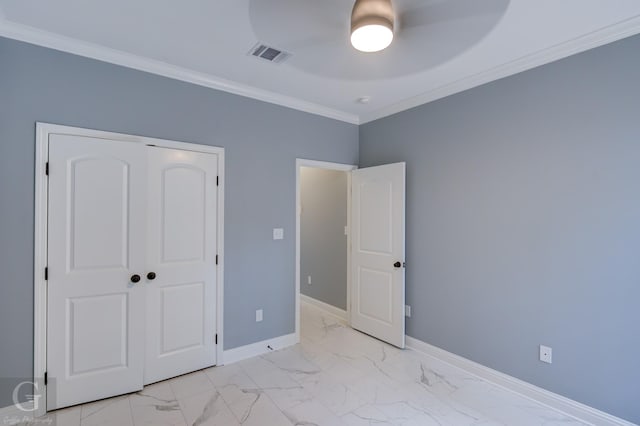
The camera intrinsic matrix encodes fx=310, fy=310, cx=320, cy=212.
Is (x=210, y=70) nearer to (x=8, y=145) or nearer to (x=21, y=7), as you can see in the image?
(x=21, y=7)

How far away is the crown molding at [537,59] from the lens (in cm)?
208

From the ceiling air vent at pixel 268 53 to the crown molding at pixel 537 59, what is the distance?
1.59 meters

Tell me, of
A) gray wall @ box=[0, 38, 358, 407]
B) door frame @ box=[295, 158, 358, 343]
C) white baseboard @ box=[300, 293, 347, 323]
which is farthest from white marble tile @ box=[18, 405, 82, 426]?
white baseboard @ box=[300, 293, 347, 323]

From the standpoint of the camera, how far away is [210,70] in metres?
2.82

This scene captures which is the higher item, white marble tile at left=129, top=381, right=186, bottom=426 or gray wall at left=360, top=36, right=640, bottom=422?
gray wall at left=360, top=36, right=640, bottom=422

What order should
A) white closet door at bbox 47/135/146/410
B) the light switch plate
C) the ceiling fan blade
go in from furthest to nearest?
the light switch plate → white closet door at bbox 47/135/146/410 → the ceiling fan blade

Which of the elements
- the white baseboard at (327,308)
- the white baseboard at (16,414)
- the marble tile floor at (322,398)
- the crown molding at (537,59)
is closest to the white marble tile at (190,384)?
the marble tile floor at (322,398)

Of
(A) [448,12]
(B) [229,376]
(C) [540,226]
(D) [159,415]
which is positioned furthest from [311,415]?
(A) [448,12]

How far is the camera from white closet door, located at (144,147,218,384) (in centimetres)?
268

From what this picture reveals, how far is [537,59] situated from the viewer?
2467 millimetres

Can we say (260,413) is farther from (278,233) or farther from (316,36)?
(316,36)

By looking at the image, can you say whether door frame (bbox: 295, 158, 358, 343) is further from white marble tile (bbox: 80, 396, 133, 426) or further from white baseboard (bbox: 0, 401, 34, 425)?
white baseboard (bbox: 0, 401, 34, 425)

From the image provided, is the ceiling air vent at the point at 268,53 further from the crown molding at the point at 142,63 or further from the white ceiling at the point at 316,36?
the crown molding at the point at 142,63

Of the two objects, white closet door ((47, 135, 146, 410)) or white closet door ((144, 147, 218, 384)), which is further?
white closet door ((144, 147, 218, 384))
